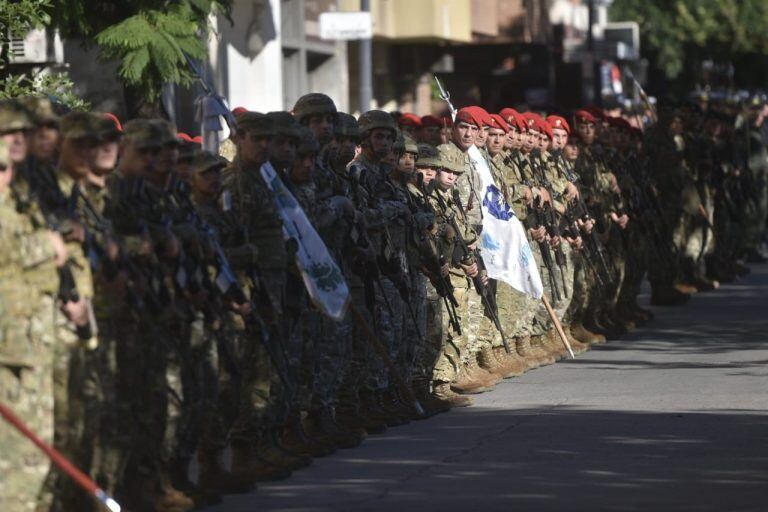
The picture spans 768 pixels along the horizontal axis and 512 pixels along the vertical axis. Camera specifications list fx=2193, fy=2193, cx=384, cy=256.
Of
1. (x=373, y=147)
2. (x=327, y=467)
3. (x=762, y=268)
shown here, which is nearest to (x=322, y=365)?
(x=327, y=467)

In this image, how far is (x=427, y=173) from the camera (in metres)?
15.3

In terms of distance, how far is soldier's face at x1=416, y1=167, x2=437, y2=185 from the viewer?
15219mm

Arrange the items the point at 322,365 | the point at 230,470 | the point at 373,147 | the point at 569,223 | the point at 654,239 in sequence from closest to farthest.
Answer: the point at 230,470 < the point at 322,365 < the point at 373,147 < the point at 569,223 < the point at 654,239

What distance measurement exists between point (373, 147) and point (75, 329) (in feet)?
16.9

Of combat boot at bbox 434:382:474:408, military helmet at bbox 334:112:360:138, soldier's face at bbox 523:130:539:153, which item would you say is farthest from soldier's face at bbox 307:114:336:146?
→ soldier's face at bbox 523:130:539:153

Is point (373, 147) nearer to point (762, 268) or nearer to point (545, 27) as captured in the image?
point (762, 268)

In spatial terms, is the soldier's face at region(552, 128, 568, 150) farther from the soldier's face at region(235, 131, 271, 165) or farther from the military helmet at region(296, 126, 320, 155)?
the soldier's face at region(235, 131, 271, 165)

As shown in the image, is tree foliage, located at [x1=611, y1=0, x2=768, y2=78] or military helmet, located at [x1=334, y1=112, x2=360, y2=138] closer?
military helmet, located at [x1=334, y1=112, x2=360, y2=138]

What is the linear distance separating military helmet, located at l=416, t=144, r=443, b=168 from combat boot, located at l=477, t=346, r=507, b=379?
5.79 ft

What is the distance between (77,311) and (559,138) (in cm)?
1107

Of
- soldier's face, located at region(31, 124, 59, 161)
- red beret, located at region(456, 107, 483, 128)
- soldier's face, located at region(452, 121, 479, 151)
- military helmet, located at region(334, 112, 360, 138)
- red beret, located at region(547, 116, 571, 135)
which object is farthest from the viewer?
red beret, located at region(547, 116, 571, 135)

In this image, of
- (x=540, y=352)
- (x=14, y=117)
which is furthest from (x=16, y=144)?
(x=540, y=352)

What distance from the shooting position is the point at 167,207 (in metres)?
9.96

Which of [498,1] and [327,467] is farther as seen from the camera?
[498,1]
